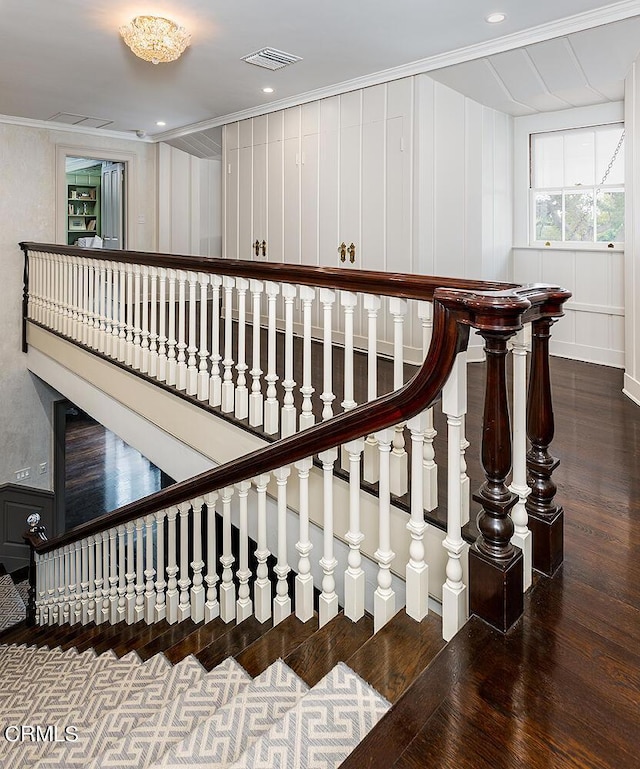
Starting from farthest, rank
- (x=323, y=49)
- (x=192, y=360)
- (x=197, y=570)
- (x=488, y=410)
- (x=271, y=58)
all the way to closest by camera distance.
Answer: (x=271, y=58)
(x=323, y=49)
(x=192, y=360)
(x=197, y=570)
(x=488, y=410)

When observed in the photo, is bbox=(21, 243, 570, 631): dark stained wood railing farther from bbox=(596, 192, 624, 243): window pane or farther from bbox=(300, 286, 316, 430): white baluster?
bbox=(596, 192, 624, 243): window pane

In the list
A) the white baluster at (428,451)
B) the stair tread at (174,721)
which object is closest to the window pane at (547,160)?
the white baluster at (428,451)

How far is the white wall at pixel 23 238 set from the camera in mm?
6527

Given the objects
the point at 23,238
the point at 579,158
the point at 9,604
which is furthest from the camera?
the point at 23,238

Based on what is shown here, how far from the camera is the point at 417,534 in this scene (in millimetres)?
1571

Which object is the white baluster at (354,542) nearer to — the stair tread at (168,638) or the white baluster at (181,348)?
the stair tread at (168,638)

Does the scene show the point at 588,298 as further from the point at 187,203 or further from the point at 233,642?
the point at 187,203

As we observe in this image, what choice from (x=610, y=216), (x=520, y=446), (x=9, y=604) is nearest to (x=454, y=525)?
(x=520, y=446)

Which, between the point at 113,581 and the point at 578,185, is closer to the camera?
the point at 113,581

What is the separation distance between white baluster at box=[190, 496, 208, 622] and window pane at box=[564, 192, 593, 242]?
3997 millimetres

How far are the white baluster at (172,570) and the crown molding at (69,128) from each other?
5.77 m

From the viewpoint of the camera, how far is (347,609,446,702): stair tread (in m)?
1.48

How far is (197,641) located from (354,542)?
0.95m

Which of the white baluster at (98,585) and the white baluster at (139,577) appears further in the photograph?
the white baluster at (98,585)
